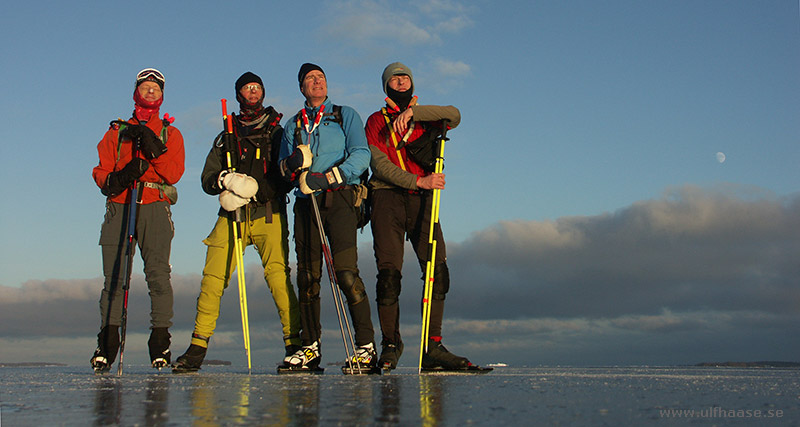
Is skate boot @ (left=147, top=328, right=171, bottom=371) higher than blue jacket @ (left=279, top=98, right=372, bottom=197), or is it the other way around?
blue jacket @ (left=279, top=98, right=372, bottom=197)

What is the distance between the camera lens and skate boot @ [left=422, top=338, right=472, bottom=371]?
7.13 meters

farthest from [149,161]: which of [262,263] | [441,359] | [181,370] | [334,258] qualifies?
[441,359]

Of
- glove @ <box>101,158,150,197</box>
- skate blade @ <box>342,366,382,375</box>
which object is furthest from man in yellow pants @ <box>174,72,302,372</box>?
skate blade @ <box>342,366,382,375</box>

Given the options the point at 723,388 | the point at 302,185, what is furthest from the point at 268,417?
the point at 302,185

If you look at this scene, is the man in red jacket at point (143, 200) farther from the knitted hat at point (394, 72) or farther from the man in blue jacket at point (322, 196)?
the knitted hat at point (394, 72)

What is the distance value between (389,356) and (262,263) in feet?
5.74

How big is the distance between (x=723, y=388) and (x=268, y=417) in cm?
325

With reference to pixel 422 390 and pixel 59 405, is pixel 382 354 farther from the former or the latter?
pixel 59 405

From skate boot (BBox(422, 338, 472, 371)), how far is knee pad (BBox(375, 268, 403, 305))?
62 centimetres

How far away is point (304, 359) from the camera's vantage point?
7312 millimetres

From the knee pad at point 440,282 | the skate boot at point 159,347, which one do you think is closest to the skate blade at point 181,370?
the skate boot at point 159,347

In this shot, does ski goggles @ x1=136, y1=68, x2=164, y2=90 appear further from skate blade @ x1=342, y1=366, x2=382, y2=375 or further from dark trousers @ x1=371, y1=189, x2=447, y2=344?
skate blade @ x1=342, y1=366, x2=382, y2=375

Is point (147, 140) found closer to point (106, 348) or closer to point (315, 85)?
point (315, 85)

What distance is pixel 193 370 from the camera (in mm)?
7262
